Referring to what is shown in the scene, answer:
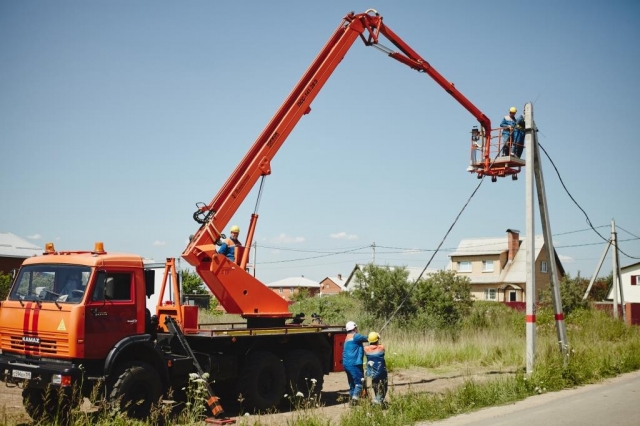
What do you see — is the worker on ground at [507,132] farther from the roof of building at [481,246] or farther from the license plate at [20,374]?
the roof of building at [481,246]

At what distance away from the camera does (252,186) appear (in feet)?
43.4

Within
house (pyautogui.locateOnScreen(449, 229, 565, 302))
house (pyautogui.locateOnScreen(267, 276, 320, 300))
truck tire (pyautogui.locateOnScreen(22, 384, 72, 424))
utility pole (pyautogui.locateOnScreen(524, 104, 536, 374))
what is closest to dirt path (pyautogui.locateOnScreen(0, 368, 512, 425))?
truck tire (pyautogui.locateOnScreen(22, 384, 72, 424))

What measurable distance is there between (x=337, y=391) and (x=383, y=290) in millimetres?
15670

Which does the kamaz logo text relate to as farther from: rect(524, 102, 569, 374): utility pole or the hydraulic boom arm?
rect(524, 102, 569, 374): utility pole

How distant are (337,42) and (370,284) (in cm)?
1787

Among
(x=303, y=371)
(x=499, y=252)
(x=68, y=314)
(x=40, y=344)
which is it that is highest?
(x=499, y=252)

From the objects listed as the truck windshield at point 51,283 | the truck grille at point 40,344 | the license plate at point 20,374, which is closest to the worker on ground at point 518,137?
the truck windshield at point 51,283

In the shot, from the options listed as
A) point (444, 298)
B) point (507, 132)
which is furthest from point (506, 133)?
point (444, 298)

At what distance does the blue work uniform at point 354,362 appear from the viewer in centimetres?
1220

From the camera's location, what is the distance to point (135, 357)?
34.0ft

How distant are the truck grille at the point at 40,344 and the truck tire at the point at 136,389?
3.10 ft

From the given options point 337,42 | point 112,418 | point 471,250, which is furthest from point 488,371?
point 471,250

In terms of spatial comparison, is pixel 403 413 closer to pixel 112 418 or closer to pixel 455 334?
pixel 112 418

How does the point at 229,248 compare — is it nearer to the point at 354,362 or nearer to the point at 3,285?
the point at 354,362
